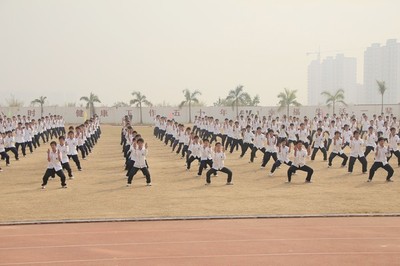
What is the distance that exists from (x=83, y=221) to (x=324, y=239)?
16.6ft

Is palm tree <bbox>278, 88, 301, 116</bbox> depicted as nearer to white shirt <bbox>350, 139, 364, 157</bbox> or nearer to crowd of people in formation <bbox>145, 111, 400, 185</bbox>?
crowd of people in formation <bbox>145, 111, 400, 185</bbox>

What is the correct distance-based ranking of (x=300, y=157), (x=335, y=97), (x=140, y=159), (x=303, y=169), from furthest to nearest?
1. (x=335, y=97)
2. (x=303, y=169)
3. (x=300, y=157)
4. (x=140, y=159)

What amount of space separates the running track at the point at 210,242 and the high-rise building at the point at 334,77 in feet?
545

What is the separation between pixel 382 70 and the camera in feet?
445

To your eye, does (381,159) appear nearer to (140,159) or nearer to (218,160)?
(218,160)

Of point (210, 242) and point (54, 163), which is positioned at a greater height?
point (54, 163)

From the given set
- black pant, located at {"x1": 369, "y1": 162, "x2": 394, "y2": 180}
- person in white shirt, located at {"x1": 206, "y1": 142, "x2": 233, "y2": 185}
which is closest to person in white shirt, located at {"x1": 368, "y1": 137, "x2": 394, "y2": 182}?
black pant, located at {"x1": 369, "y1": 162, "x2": 394, "y2": 180}

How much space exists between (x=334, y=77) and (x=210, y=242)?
17303 centimetres

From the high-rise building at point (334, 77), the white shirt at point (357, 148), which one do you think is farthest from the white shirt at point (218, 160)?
the high-rise building at point (334, 77)

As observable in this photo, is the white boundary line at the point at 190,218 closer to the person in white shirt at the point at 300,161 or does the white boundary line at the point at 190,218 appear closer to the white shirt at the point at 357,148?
the person in white shirt at the point at 300,161

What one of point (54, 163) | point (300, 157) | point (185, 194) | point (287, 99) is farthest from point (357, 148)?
point (287, 99)

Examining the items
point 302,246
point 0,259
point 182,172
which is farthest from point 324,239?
point 182,172

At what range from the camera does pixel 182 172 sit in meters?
20.0

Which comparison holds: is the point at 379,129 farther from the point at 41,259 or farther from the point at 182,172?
the point at 41,259
